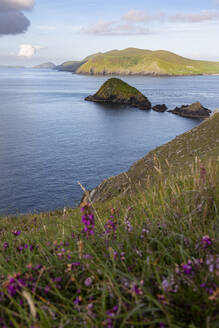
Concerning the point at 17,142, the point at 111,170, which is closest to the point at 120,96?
the point at 17,142

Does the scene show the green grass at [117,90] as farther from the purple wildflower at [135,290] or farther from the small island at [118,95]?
the purple wildflower at [135,290]

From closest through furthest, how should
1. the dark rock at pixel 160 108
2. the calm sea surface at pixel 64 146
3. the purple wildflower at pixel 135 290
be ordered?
the purple wildflower at pixel 135 290, the calm sea surface at pixel 64 146, the dark rock at pixel 160 108

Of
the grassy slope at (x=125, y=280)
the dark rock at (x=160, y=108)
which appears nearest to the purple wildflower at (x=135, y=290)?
the grassy slope at (x=125, y=280)

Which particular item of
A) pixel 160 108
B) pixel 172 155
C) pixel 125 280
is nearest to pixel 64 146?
pixel 172 155

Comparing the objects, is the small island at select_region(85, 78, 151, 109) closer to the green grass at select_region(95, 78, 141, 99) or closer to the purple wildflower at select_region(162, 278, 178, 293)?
the green grass at select_region(95, 78, 141, 99)

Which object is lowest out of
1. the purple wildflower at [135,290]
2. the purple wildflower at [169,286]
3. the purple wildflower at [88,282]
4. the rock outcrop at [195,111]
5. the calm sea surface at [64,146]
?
the calm sea surface at [64,146]

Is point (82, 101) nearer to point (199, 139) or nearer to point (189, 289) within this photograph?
point (199, 139)

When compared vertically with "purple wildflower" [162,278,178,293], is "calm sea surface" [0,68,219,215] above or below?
below

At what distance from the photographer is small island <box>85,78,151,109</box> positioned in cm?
12412

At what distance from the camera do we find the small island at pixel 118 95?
124125mm

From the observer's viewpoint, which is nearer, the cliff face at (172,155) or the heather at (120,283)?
the heather at (120,283)

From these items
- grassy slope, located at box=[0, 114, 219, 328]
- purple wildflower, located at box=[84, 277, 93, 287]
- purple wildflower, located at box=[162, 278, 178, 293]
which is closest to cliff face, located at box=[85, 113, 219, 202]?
grassy slope, located at box=[0, 114, 219, 328]

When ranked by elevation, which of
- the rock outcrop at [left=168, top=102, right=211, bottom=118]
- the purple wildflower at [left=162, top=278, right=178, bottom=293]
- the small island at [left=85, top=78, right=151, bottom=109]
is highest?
the small island at [left=85, top=78, right=151, bottom=109]

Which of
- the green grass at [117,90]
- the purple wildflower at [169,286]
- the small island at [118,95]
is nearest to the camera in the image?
the purple wildflower at [169,286]
